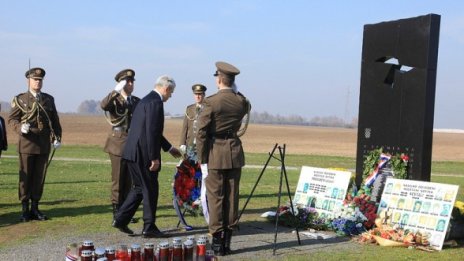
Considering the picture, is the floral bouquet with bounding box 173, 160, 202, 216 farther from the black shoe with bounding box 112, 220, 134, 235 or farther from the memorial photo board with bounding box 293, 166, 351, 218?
the memorial photo board with bounding box 293, 166, 351, 218

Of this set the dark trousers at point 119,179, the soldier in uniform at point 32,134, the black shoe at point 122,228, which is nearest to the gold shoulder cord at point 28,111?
the soldier in uniform at point 32,134

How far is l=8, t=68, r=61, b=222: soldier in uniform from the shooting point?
877 centimetres

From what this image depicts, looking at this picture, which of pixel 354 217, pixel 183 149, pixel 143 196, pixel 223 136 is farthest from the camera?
pixel 183 149

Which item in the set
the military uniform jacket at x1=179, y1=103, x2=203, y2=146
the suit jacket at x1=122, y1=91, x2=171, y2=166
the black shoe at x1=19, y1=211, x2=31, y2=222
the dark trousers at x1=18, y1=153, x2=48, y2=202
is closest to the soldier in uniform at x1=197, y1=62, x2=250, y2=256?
the suit jacket at x1=122, y1=91, x2=171, y2=166

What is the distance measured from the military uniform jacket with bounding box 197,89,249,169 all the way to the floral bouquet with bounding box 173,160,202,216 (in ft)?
6.06

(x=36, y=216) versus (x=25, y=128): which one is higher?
(x=25, y=128)

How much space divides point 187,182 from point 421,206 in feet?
11.2

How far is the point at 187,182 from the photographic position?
8.91 meters

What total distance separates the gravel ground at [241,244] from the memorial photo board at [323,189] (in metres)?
0.69

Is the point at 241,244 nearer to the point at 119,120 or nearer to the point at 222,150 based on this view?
the point at 222,150

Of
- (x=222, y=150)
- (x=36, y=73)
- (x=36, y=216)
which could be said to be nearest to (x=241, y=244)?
(x=222, y=150)

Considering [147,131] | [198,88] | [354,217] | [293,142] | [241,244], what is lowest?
[293,142]

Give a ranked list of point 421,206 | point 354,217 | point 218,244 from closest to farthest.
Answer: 1. point 218,244
2. point 421,206
3. point 354,217

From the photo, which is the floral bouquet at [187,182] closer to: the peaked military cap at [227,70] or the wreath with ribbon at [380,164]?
the peaked military cap at [227,70]
